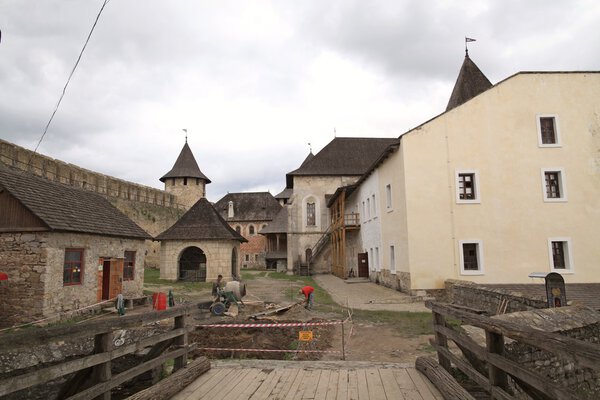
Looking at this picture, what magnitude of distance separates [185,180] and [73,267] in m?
33.6

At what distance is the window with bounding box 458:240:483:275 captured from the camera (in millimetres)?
16516

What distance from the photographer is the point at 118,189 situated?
116ft

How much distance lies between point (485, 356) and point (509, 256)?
14589mm

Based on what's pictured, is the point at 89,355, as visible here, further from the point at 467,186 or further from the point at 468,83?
the point at 468,83

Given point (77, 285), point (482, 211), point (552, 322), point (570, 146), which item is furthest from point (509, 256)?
point (77, 285)

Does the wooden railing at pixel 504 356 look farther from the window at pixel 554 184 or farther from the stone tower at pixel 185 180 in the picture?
the stone tower at pixel 185 180

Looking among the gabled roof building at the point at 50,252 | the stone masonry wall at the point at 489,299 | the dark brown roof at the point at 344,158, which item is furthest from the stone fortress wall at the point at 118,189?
the stone masonry wall at the point at 489,299

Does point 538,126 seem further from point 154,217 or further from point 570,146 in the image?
point 154,217

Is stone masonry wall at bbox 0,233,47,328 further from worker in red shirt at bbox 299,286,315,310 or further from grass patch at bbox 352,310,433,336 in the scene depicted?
grass patch at bbox 352,310,433,336

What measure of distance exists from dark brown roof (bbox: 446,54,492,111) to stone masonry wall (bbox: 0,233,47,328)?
24.7 m

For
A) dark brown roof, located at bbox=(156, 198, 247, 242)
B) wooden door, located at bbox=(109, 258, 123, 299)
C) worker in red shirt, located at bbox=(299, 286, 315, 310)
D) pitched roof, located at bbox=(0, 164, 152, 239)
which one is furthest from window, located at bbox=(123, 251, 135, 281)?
worker in red shirt, located at bbox=(299, 286, 315, 310)

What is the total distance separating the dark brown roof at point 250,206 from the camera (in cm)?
5356

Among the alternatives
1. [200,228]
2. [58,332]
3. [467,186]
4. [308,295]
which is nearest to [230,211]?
[200,228]

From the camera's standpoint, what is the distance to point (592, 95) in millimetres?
17547
